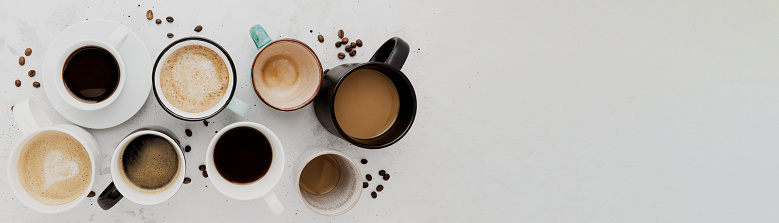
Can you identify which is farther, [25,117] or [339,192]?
[339,192]

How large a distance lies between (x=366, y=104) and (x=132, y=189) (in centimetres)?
59

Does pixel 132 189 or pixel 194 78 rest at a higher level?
pixel 194 78

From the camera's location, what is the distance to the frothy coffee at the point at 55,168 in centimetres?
112

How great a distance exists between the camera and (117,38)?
1093 millimetres

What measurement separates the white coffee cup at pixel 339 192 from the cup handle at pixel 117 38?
51 cm

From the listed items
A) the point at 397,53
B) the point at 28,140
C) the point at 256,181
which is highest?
the point at 397,53

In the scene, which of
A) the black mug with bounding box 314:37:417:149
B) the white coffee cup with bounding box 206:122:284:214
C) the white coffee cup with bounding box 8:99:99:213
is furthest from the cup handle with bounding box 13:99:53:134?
the black mug with bounding box 314:37:417:149

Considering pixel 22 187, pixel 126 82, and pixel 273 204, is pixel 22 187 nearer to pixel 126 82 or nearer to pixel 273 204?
pixel 126 82

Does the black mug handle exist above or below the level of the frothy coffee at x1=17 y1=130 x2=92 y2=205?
above

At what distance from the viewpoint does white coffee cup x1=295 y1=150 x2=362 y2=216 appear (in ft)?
3.91

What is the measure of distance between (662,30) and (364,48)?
94cm

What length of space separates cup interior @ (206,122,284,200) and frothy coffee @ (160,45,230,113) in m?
0.11

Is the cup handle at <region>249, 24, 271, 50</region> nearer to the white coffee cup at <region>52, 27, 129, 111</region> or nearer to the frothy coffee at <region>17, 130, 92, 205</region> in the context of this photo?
the white coffee cup at <region>52, 27, 129, 111</region>

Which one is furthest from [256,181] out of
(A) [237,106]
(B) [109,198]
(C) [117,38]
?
(C) [117,38]
